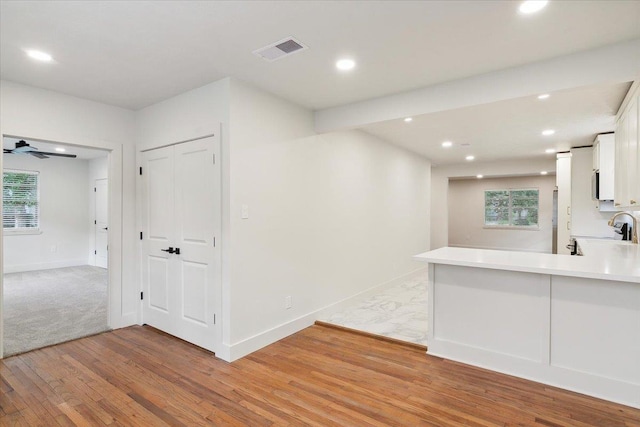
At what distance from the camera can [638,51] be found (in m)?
2.41

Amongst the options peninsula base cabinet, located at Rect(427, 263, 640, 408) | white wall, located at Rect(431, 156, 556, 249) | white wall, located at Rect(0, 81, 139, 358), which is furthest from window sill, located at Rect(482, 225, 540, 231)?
white wall, located at Rect(0, 81, 139, 358)

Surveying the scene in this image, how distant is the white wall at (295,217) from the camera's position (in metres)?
3.21

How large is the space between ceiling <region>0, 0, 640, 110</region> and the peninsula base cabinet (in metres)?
1.79

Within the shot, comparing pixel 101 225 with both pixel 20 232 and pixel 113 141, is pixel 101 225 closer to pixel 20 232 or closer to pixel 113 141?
pixel 20 232

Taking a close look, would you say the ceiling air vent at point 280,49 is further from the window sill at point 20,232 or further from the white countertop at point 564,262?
the window sill at point 20,232

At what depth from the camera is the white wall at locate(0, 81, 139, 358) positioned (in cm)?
332

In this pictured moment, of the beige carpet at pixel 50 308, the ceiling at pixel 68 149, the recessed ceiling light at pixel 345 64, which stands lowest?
the beige carpet at pixel 50 308

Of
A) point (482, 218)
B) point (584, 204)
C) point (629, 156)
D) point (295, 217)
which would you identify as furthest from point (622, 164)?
point (482, 218)

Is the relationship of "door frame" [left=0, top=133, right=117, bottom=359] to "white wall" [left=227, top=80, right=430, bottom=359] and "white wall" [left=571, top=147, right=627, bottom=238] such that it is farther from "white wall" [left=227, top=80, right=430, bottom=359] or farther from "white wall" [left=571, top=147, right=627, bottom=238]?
"white wall" [left=571, top=147, right=627, bottom=238]

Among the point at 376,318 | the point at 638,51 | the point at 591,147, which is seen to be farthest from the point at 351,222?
the point at 591,147

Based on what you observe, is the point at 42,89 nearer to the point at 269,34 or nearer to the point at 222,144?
the point at 222,144

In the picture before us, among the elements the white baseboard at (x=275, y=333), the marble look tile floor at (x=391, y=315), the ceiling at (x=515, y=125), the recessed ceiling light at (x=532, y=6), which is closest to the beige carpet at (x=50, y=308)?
the white baseboard at (x=275, y=333)

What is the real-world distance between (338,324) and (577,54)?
3.43 m

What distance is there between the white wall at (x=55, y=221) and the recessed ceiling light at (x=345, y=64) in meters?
7.90
